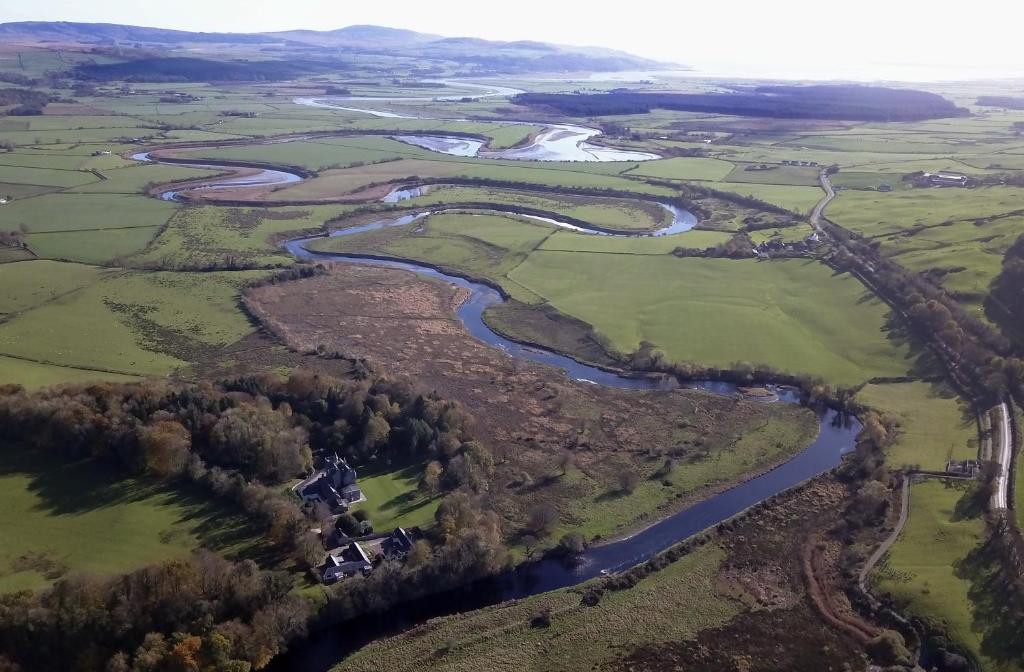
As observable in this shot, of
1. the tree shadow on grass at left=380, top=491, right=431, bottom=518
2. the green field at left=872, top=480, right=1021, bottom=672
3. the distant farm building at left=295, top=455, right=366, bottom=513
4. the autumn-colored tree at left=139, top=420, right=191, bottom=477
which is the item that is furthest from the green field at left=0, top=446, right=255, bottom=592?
the green field at left=872, top=480, right=1021, bottom=672

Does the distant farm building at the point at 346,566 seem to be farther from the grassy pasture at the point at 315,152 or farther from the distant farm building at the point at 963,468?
the grassy pasture at the point at 315,152

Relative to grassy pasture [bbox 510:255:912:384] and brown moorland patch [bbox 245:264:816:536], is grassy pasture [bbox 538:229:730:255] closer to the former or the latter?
grassy pasture [bbox 510:255:912:384]

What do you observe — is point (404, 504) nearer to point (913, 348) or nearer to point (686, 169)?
point (913, 348)

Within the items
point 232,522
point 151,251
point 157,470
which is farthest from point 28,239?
point 232,522

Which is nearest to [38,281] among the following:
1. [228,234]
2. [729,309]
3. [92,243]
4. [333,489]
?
[92,243]

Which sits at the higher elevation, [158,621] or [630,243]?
[630,243]

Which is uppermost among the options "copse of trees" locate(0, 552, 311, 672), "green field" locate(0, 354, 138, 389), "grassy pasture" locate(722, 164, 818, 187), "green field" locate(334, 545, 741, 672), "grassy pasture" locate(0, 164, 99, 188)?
"grassy pasture" locate(722, 164, 818, 187)

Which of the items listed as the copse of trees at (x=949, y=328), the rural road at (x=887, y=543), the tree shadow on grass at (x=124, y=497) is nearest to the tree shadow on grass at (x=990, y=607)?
the rural road at (x=887, y=543)

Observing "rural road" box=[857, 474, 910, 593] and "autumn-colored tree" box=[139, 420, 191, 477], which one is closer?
"rural road" box=[857, 474, 910, 593]
